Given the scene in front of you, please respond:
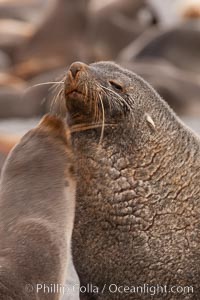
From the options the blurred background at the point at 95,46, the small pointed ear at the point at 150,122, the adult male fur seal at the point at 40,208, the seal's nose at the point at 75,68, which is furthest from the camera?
the blurred background at the point at 95,46

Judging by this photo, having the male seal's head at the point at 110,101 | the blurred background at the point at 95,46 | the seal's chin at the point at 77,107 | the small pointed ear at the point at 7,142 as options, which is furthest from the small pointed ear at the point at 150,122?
the blurred background at the point at 95,46

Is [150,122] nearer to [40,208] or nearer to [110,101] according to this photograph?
[110,101]

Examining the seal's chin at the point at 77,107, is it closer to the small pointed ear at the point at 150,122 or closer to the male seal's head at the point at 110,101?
the male seal's head at the point at 110,101

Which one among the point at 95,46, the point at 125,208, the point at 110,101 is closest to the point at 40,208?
the point at 125,208

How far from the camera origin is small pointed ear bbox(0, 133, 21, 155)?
31.3 ft

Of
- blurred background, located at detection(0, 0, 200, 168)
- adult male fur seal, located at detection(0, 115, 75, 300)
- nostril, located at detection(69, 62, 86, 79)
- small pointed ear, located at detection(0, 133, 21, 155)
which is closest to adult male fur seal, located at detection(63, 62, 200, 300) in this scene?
nostril, located at detection(69, 62, 86, 79)

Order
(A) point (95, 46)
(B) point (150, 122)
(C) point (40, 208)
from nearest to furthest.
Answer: (C) point (40, 208), (B) point (150, 122), (A) point (95, 46)

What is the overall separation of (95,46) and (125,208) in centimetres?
1347

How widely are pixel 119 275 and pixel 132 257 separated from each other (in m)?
0.12

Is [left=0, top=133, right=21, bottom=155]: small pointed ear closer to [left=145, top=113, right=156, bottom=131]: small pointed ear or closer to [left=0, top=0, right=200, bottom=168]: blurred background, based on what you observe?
[left=0, top=0, right=200, bottom=168]: blurred background

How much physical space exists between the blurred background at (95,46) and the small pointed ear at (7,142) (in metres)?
0.20

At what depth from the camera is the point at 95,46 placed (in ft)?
62.6

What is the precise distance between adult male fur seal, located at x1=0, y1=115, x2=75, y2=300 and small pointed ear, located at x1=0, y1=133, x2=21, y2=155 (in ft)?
12.5

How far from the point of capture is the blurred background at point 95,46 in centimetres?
1412
